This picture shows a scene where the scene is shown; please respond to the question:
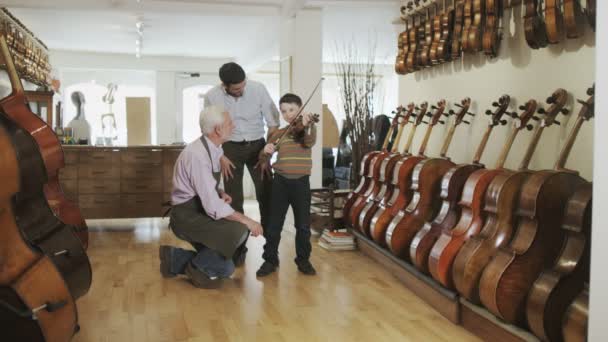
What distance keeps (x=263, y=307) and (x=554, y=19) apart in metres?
2.15

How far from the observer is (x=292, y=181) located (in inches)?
172

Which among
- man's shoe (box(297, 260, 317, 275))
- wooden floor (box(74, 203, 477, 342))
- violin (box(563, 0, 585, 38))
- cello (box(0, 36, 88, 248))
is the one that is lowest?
wooden floor (box(74, 203, 477, 342))

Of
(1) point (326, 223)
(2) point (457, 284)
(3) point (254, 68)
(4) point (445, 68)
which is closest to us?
(2) point (457, 284)

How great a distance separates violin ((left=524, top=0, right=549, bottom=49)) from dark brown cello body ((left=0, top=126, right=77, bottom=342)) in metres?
2.57

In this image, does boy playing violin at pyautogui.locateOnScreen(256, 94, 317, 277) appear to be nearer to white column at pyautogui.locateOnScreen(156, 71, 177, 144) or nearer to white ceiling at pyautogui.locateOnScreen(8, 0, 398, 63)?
white ceiling at pyautogui.locateOnScreen(8, 0, 398, 63)

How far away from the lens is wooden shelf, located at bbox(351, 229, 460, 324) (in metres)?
3.32

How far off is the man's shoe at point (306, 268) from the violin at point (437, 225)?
831 millimetres

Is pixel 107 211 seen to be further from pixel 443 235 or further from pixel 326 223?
pixel 443 235

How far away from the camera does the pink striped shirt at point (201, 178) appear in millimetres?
3891

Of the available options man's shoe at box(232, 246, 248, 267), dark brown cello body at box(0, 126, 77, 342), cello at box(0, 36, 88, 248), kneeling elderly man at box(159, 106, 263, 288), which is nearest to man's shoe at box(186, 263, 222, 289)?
kneeling elderly man at box(159, 106, 263, 288)

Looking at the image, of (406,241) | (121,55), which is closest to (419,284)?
(406,241)

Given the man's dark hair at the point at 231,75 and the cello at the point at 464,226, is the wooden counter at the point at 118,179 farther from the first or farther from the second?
the cello at the point at 464,226

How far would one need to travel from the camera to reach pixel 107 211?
6363 mm

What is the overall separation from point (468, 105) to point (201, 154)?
5.55ft
